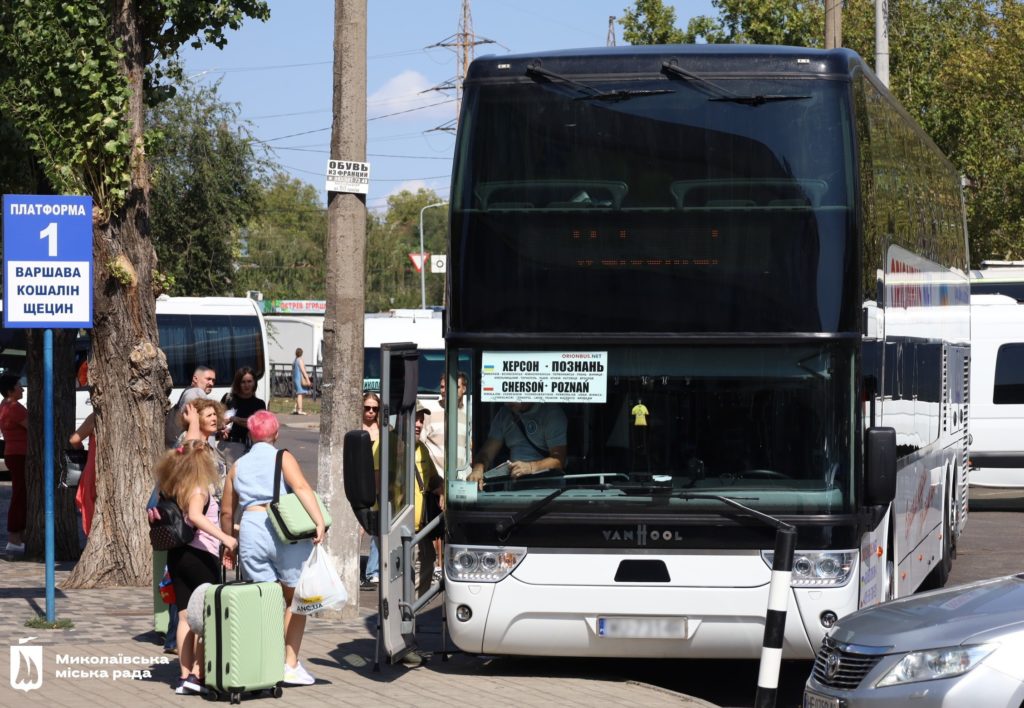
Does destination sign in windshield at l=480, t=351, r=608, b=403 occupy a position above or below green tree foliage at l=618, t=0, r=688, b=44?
below

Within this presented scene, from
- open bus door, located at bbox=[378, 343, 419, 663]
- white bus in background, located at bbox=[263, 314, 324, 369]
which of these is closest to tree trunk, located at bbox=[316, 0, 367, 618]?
open bus door, located at bbox=[378, 343, 419, 663]

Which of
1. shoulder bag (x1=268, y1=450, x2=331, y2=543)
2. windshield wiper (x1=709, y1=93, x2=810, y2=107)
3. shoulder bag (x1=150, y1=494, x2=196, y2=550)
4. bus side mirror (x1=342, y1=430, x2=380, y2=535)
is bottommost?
shoulder bag (x1=150, y1=494, x2=196, y2=550)

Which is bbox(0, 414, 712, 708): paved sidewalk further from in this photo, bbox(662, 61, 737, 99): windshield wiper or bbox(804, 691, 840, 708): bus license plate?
bbox(662, 61, 737, 99): windshield wiper

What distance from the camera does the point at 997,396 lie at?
74.3ft

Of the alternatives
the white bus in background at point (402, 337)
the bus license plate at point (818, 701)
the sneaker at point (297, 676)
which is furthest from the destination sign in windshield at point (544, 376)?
the white bus in background at point (402, 337)

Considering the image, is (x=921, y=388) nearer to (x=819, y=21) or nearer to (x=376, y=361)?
(x=376, y=361)

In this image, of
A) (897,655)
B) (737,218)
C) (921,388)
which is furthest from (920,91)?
(897,655)

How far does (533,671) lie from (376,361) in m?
22.6

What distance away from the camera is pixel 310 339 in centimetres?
5903

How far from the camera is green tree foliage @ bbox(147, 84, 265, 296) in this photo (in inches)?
1726

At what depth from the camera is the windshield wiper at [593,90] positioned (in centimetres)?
912

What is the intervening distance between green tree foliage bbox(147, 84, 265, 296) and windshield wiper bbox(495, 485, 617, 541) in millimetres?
35780

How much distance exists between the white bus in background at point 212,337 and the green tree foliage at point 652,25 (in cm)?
1228

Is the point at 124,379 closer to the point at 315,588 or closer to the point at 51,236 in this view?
the point at 51,236
